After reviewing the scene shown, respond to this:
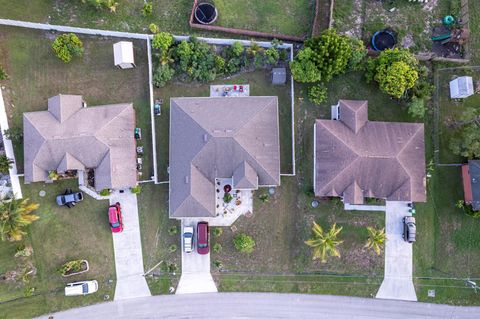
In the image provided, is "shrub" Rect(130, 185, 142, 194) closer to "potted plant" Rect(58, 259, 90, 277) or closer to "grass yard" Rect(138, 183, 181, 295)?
"grass yard" Rect(138, 183, 181, 295)

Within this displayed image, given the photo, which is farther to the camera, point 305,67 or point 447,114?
point 447,114

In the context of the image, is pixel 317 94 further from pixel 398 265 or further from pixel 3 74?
pixel 3 74

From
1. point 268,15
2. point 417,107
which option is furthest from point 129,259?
point 417,107

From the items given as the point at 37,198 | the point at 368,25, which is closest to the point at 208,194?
the point at 37,198

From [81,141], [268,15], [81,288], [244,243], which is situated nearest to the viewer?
[81,141]

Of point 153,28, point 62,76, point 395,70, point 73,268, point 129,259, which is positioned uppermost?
point 153,28

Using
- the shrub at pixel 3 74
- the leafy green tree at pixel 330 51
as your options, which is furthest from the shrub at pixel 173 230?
the shrub at pixel 3 74

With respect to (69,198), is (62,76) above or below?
above

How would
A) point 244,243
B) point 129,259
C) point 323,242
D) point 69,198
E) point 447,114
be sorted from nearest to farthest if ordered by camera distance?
1. point 323,242
2. point 244,243
3. point 69,198
4. point 447,114
5. point 129,259
